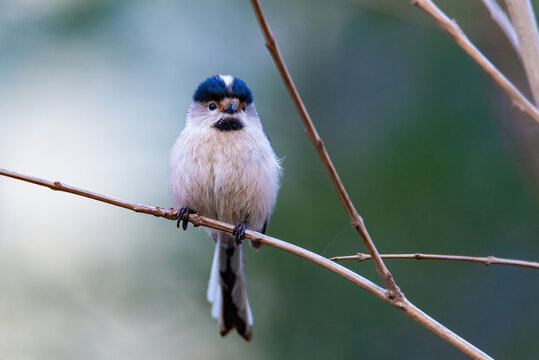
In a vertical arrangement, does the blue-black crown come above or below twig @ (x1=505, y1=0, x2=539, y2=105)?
above

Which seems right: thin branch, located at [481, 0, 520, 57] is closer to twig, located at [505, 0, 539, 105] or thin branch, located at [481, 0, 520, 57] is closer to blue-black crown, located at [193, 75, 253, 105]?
twig, located at [505, 0, 539, 105]

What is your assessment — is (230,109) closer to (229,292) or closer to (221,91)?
(221,91)

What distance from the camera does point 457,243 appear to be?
179 inches

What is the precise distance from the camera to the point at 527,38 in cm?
189

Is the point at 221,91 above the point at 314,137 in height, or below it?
above

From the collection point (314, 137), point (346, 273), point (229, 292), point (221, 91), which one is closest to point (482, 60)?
point (314, 137)

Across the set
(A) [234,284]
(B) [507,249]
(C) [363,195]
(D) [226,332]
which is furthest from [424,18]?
(D) [226,332]

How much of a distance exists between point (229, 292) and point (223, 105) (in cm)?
137

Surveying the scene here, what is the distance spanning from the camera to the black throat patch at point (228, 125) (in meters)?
3.73

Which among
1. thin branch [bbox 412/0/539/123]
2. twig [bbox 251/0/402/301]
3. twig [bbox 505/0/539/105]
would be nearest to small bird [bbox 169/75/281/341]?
twig [bbox 251/0/402/301]

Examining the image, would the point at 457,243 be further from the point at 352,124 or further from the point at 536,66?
the point at 536,66

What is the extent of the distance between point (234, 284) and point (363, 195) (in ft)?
4.00

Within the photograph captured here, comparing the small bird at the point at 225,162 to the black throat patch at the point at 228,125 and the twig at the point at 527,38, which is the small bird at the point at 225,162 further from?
the twig at the point at 527,38

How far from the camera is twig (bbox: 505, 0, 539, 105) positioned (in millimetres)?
1872
